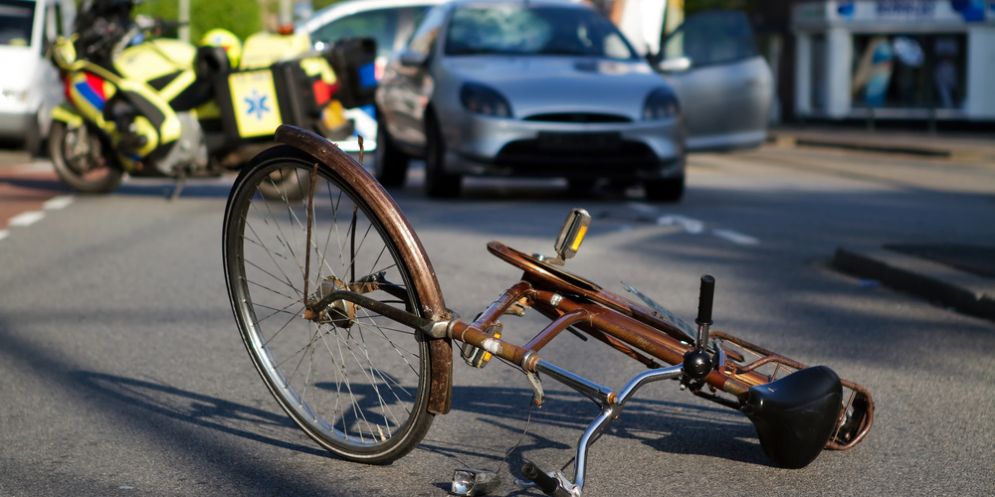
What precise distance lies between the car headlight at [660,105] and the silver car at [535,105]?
1 centimetres

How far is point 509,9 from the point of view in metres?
14.0

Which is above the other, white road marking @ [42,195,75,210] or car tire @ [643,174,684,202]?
white road marking @ [42,195,75,210]

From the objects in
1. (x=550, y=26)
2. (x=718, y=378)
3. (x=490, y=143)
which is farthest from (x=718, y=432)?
(x=550, y=26)

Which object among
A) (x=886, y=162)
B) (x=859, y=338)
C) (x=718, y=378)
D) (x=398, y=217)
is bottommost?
(x=886, y=162)

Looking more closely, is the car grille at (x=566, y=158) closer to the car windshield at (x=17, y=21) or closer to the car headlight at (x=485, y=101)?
the car headlight at (x=485, y=101)

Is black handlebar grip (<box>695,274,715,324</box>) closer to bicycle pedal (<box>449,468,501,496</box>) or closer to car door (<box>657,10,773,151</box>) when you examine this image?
bicycle pedal (<box>449,468,501,496</box>)

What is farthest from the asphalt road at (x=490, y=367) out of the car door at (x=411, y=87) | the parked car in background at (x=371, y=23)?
the parked car in background at (x=371, y=23)

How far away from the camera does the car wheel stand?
1280 centimetres

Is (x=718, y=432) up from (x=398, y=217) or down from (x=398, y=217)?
down

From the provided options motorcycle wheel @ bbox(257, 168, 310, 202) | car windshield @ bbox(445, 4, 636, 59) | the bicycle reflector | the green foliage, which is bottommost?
the green foliage

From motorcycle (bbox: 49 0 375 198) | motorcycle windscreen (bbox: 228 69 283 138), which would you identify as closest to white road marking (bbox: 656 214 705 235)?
motorcycle (bbox: 49 0 375 198)

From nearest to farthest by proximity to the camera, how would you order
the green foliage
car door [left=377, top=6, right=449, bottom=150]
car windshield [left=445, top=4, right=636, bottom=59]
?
car door [left=377, top=6, right=449, bottom=150], car windshield [left=445, top=4, right=636, bottom=59], the green foliage

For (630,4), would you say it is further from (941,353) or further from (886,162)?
(941,353)

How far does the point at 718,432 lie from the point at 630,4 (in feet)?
73.3
